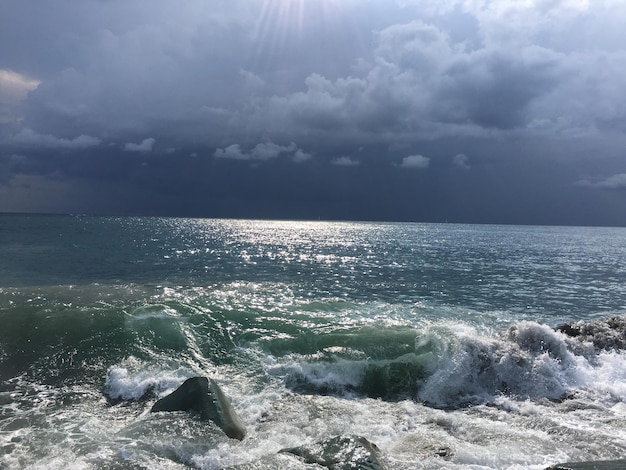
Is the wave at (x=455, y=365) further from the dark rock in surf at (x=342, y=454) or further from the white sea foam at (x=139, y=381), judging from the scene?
the dark rock in surf at (x=342, y=454)

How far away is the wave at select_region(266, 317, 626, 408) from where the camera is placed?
613 inches

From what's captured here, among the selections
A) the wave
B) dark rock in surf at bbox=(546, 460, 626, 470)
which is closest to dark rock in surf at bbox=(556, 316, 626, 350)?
the wave

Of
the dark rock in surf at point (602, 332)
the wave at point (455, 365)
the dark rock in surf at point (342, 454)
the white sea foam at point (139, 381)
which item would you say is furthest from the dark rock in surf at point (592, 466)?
the dark rock in surf at point (602, 332)

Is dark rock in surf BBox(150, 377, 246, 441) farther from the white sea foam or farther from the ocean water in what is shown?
the white sea foam

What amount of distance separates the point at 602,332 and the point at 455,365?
9294mm

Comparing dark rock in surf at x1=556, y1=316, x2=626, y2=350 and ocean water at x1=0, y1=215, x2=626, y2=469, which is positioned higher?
dark rock in surf at x1=556, y1=316, x2=626, y2=350

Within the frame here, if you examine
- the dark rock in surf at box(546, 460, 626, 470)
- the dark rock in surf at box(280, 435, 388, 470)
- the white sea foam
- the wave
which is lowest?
the white sea foam

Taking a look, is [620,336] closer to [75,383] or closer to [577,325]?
[577,325]

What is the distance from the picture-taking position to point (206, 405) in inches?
466

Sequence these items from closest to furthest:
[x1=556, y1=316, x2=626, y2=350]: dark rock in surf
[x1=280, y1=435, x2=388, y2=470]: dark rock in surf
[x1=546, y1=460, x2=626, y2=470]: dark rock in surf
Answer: [x1=546, y1=460, x2=626, y2=470]: dark rock in surf
[x1=280, y1=435, x2=388, y2=470]: dark rock in surf
[x1=556, y1=316, x2=626, y2=350]: dark rock in surf

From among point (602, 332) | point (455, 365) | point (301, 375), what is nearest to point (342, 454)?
point (301, 375)

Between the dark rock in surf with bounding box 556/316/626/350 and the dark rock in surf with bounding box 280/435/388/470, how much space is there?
51.5 ft

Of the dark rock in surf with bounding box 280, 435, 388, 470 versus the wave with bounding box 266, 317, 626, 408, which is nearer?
the dark rock in surf with bounding box 280, 435, 388, 470

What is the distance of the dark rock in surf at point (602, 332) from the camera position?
65.0 feet
